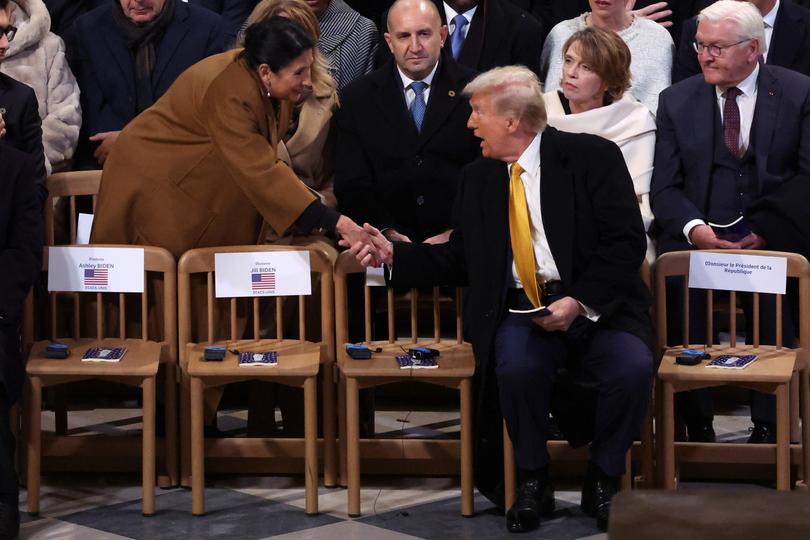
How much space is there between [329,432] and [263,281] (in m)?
0.53

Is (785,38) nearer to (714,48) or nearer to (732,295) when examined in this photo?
(714,48)

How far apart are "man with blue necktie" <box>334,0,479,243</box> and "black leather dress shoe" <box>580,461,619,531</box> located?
1.17 meters

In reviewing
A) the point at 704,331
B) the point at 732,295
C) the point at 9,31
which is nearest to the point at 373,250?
the point at 732,295

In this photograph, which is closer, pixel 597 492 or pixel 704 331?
pixel 597 492

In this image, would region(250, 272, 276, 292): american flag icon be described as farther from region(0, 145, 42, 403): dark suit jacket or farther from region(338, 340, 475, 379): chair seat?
region(0, 145, 42, 403): dark suit jacket

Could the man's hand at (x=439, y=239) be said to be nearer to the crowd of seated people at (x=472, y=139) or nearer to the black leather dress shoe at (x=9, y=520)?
the crowd of seated people at (x=472, y=139)

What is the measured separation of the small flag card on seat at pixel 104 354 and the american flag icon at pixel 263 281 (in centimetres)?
44

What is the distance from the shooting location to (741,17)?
185 inches

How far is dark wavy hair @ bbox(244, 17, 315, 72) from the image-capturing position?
416cm

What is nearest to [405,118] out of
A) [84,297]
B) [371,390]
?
[371,390]

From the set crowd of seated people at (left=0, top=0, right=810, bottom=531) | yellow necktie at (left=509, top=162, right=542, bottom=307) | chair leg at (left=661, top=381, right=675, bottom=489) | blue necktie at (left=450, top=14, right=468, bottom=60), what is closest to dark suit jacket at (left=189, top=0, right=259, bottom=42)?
crowd of seated people at (left=0, top=0, right=810, bottom=531)

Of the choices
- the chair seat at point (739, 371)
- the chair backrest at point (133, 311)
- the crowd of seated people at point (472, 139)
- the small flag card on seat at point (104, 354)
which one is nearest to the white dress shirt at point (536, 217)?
the crowd of seated people at point (472, 139)

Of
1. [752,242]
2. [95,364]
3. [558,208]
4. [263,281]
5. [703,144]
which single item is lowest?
[95,364]

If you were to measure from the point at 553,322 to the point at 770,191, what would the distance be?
1.18m
